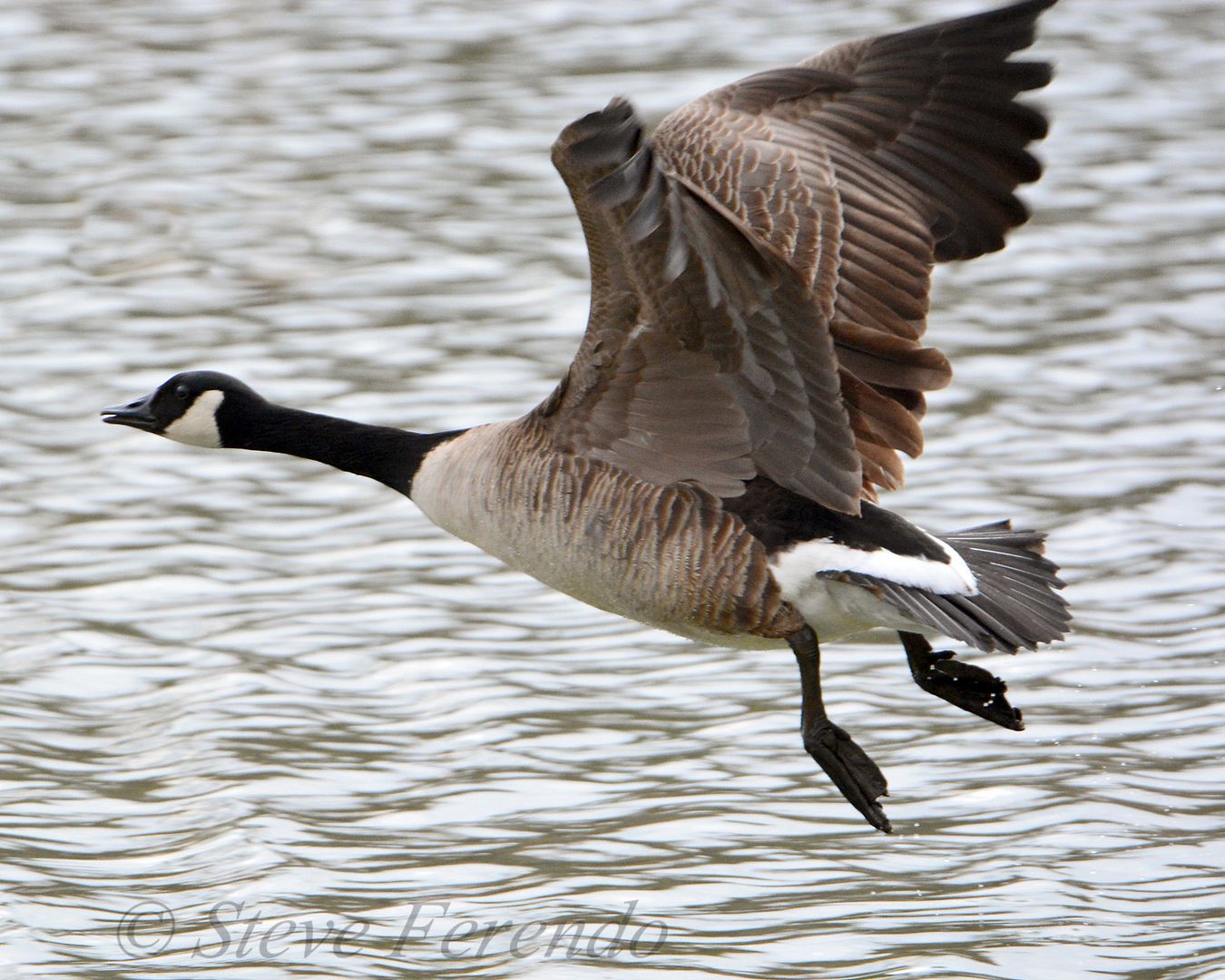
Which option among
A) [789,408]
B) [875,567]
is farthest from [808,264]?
[875,567]

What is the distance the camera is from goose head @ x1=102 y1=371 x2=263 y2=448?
7.60 m

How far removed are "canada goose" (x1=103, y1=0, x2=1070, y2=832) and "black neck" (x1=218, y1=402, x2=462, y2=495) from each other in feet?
0.04

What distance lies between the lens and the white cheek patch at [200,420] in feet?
25.0

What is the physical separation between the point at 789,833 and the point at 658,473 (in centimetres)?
152

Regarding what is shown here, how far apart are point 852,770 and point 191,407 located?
2.76m

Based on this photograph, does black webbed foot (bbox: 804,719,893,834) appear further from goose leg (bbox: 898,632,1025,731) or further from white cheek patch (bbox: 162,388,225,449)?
white cheek patch (bbox: 162,388,225,449)

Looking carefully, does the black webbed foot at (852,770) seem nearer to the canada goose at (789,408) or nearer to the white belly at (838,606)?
the canada goose at (789,408)

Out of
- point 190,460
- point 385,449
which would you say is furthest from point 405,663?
point 190,460

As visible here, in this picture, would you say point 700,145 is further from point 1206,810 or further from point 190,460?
point 190,460

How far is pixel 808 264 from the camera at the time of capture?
6.77 meters

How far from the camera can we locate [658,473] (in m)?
6.52

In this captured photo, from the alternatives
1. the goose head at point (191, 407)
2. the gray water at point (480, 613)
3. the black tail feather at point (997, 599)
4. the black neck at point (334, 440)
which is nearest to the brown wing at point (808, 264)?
the black tail feather at point (997, 599)

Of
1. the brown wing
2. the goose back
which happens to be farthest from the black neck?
the brown wing

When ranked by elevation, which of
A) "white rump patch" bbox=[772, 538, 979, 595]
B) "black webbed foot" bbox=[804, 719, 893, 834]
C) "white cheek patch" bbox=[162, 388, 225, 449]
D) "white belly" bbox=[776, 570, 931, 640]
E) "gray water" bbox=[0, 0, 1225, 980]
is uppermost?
"white cheek patch" bbox=[162, 388, 225, 449]
